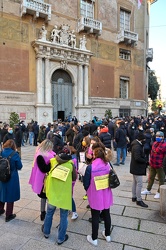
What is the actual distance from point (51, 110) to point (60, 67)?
4.38 metres

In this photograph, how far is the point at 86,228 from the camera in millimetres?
3961

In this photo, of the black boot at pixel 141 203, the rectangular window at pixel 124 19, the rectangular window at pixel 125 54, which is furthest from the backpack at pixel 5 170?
the rectangular window at pixel 124 19

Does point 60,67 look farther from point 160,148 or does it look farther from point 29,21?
point 160,148

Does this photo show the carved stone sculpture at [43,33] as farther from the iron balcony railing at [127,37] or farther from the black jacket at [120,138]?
the black jacket at [120,138]

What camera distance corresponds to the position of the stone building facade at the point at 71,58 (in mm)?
17453

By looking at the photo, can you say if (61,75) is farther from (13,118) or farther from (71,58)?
(13,118)

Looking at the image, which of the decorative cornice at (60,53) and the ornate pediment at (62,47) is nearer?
the decorative cornice at (60,53)

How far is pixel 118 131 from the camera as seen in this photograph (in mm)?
8781

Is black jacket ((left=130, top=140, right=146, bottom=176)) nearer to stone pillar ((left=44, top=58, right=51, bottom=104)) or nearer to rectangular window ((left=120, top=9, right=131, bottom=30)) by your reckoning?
stone pillar ((left=44, top=58, right=51, bottom=104))

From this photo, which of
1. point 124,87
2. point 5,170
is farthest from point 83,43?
point 5,170

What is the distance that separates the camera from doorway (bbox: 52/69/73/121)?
20.7 m

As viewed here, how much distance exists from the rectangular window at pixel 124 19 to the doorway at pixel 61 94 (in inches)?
391

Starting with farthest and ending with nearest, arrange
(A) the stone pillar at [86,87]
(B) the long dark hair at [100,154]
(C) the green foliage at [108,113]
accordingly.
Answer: (C) the green foliage at [108,113], (A) the stone pillar at [86,87], (B) the long dark hair at [100,154]

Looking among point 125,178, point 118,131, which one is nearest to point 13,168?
point 125,178
